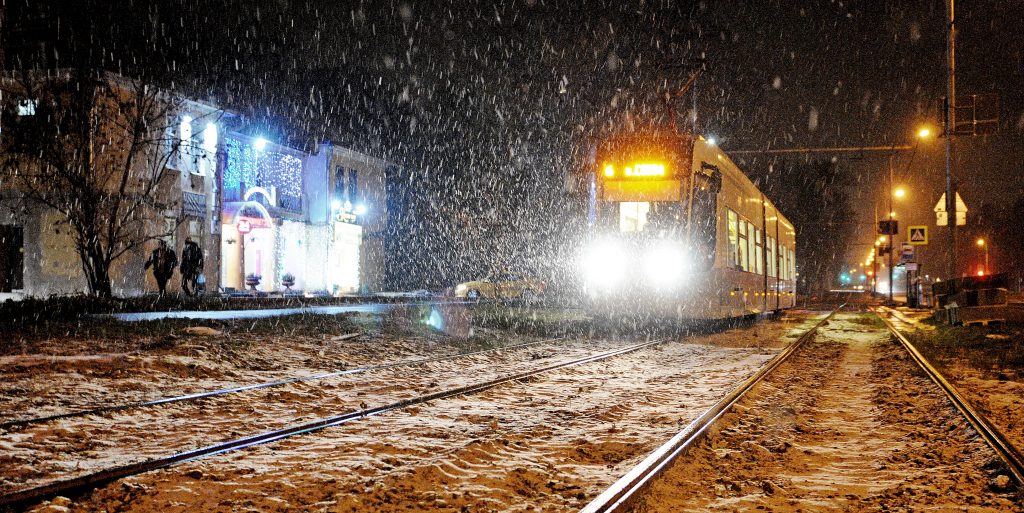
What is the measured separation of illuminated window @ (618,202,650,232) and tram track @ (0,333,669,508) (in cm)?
648

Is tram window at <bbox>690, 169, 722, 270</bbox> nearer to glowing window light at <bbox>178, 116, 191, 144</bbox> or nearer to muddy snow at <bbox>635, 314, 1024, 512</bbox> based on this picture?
muddy snow at <bbox>635, 314, 1024, 512</bbox>

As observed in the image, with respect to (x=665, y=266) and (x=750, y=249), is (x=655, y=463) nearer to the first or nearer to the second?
(x=665, y=266)

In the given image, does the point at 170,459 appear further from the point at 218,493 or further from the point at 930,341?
the point at 930,341

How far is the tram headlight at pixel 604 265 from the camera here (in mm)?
16109

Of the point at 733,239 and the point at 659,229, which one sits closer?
the point at 659,229

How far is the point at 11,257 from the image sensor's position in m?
26.0

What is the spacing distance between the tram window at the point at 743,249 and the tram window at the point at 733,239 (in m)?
0.42

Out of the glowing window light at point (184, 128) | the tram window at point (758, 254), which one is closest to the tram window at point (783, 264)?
the tram window at point (758, 254)

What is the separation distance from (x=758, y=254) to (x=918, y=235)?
1030 cm

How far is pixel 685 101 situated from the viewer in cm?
2816

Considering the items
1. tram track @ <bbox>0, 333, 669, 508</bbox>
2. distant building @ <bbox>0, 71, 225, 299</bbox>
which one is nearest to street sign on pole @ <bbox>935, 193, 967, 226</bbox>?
tram track @ <bbox>0, 333, 669, 508</bbox>

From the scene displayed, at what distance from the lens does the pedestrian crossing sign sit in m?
27.7

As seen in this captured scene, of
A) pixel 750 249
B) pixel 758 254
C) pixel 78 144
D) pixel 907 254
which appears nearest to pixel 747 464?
pixel 750 249

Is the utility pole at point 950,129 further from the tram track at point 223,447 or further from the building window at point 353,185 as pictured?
the building window at point 353,185
